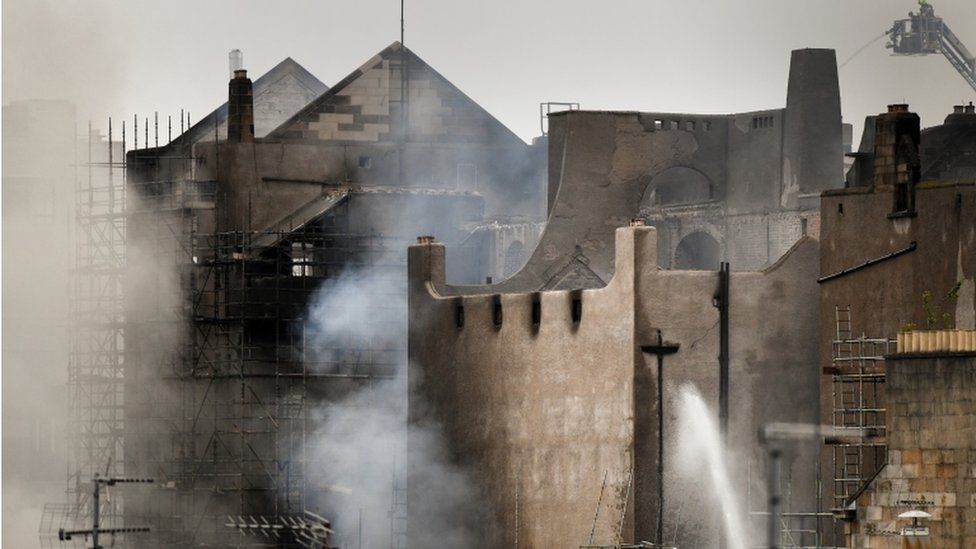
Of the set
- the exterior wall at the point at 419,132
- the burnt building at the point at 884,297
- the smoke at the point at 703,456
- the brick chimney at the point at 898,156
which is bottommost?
the smoke at the point at 703,456

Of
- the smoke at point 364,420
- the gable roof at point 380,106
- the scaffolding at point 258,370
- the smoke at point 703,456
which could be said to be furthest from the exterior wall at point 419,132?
the smoke at point 703,456

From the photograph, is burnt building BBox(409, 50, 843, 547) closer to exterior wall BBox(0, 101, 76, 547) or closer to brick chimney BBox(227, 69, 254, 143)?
brick chimney BBox(227, 69, 254, 143)

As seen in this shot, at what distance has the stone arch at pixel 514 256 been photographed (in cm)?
8594

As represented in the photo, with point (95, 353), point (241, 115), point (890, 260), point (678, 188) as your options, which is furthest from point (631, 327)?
point (95, 353)

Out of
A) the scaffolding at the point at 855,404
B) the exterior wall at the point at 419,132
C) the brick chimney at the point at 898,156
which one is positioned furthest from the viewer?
the exterior wall at the point at 419,132

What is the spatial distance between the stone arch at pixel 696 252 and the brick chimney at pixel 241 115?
34.5ft

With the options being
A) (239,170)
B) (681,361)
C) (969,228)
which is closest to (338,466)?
(239,170)

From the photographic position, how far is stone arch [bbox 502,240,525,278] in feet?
282

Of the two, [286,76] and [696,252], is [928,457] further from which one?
[286,76]

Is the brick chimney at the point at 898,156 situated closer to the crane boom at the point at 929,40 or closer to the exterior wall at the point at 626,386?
the exterior wall at the point at 626,386

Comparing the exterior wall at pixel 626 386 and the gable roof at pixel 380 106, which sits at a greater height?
the gable roof at pixel 380 106

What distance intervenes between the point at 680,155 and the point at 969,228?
1778 centimetres

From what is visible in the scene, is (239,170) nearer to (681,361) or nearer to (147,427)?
(147,427)

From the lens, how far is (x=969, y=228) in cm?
6638
